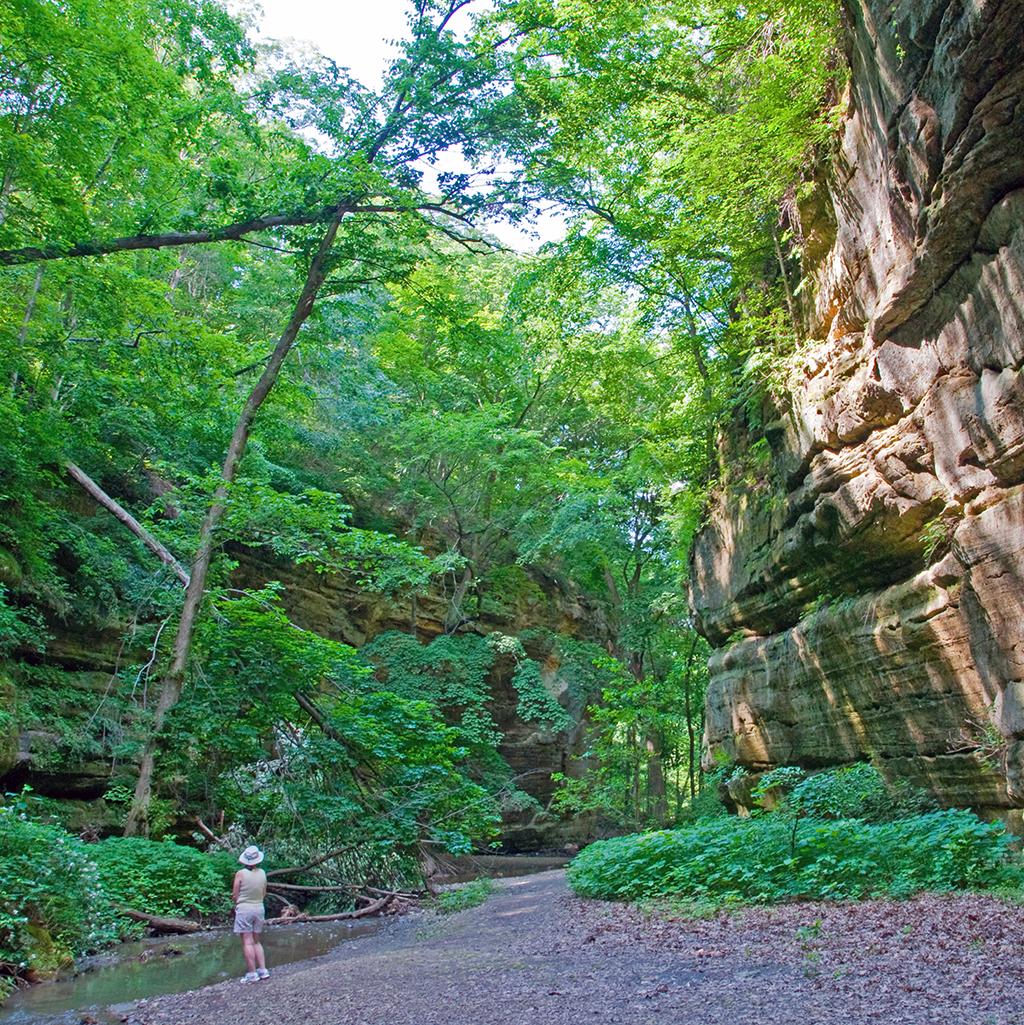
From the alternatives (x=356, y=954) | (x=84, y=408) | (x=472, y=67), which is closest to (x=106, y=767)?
(x=84, y=408)

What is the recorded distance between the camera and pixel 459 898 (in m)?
11.6

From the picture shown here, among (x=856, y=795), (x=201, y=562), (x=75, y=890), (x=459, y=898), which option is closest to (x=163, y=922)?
(x=75, y=890)

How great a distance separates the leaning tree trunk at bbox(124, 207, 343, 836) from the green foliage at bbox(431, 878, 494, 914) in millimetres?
4482

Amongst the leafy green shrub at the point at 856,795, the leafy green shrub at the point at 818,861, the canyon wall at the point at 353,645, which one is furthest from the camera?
the canyon wall at the point at 353,645

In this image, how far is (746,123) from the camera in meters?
12.2

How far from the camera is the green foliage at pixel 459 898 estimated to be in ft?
36.8

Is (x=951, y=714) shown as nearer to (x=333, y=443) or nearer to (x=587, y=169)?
(x=587, y=169)

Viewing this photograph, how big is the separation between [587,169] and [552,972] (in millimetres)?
16839

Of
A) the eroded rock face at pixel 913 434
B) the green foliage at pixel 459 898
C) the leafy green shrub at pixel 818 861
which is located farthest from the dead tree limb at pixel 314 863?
the eroded rock face at pixel 913 434

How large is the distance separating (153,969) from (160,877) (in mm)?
2830

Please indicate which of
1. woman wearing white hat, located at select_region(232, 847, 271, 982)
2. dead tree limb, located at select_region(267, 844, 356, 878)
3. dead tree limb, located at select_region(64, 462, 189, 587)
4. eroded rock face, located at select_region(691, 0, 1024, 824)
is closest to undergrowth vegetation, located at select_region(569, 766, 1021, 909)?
eroded rock face, located at select_region(691, 0, 1024, 824)

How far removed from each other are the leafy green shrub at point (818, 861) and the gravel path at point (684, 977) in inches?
27.7

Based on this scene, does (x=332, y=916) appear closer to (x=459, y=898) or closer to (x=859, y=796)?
(x=459, y=898)

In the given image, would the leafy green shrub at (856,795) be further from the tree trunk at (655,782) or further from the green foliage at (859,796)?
the tree trunk at (655,782)
